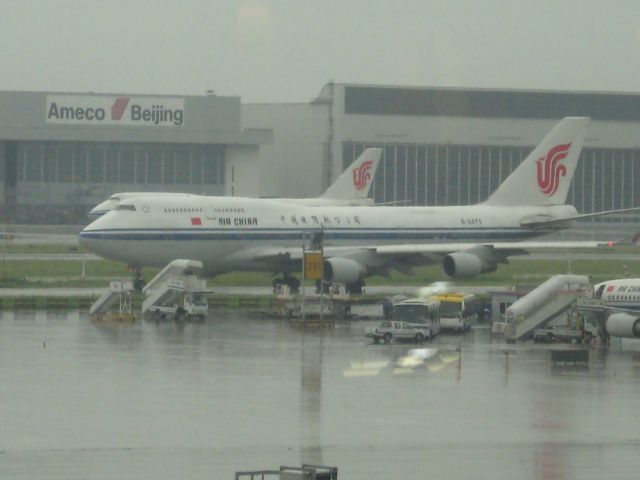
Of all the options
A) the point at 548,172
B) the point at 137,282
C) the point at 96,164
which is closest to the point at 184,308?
the point at 137,282

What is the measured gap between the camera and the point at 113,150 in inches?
6230

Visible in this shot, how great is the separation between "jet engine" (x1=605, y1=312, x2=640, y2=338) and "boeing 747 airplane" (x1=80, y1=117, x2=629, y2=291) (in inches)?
776

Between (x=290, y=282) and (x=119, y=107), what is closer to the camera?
(x=290, y=282)

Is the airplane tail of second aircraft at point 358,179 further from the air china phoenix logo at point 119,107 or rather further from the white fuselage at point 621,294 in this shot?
the white fuselage at point 621,294

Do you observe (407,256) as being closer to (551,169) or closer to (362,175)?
(551,169)

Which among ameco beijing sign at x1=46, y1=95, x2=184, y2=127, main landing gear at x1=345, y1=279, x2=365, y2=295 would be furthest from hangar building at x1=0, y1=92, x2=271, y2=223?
main landing gear at x1=345, y1=279, x2=365, y2=295

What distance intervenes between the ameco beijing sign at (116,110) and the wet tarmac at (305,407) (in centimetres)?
10549

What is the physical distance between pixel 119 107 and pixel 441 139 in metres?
37.0

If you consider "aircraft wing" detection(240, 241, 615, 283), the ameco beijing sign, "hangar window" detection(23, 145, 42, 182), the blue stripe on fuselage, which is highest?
the ameco beijing sign

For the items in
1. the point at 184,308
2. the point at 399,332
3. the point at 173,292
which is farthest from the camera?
the point at 173,292

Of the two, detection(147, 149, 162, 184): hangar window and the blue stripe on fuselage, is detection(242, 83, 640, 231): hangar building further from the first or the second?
the blue stripe on fuselage

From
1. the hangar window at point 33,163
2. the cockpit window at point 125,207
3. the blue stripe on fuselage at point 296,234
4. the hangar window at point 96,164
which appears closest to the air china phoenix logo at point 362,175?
the hangar window at point 96,164

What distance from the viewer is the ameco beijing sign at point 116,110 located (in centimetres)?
15412

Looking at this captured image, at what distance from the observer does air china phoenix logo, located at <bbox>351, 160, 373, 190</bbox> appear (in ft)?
433
